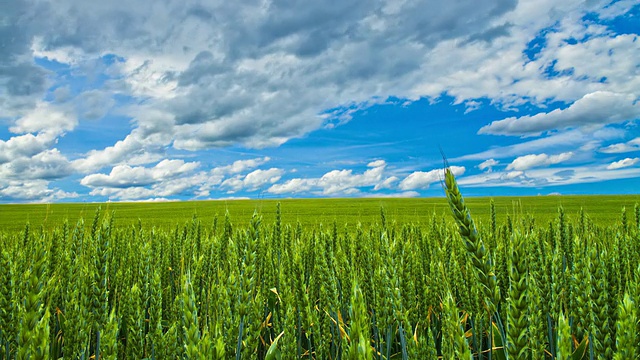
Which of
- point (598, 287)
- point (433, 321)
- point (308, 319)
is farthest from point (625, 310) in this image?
point (433, 321)

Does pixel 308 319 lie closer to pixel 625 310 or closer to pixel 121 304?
pixel 625 310

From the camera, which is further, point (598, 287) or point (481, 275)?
point (598, 287)

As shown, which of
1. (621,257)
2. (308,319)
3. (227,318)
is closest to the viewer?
(227,318)

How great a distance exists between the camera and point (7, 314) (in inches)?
80.0

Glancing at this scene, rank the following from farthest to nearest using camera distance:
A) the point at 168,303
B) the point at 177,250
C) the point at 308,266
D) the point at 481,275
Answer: the point at 177,250 < the point at 308,266 < the point at 168,303 < the point at 481,275

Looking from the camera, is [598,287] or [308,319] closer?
[598,287]

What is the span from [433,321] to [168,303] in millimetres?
2796

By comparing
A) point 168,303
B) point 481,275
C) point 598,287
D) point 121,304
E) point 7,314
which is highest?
point 481,275

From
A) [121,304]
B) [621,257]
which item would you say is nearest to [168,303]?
[121,304]

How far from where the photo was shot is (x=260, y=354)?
343 cm

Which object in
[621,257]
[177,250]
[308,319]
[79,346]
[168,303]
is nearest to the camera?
[79,346]

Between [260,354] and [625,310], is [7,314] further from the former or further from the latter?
[625,310]

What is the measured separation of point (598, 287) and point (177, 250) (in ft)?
16.3

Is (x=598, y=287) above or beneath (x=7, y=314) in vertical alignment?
above
